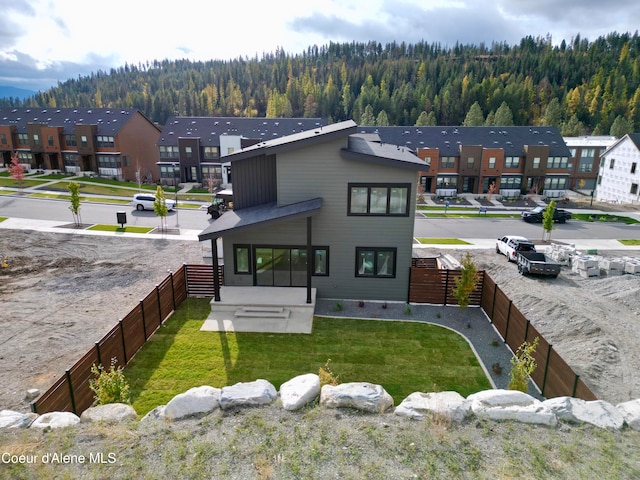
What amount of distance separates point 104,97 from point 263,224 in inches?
8113

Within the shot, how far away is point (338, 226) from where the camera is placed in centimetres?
1906

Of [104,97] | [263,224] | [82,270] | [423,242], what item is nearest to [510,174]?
[423,242]

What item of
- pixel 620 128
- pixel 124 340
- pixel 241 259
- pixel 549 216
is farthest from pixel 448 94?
pixel 124 340

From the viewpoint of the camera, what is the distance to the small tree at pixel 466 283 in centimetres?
1761

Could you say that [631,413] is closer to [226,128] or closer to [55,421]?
[55,421]

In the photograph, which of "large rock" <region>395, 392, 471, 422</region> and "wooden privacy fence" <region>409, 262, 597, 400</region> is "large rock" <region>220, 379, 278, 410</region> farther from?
"wooden privacy fence" <region>409, 262, 597, 400</region>

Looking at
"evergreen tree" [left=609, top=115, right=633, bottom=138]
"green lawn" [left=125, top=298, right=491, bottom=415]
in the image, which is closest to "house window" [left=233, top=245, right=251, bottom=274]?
"green lawn" [left=125, top=298, right=491, bottom=415]

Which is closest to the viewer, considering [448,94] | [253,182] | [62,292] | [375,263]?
[375,263]

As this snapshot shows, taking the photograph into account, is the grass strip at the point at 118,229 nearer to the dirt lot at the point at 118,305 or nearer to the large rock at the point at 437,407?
the dirt lot at the point at 118,305

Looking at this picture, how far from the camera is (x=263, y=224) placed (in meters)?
17.3

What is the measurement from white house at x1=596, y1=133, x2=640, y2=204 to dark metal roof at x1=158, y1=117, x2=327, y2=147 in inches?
1645

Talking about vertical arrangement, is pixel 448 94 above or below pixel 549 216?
above

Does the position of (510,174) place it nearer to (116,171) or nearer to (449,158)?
(449,158)

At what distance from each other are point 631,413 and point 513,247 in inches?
804
